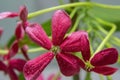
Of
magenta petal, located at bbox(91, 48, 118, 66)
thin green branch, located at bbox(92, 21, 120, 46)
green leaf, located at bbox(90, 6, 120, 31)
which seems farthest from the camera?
green leaf, located at bbox(90, 6, 120, 31)

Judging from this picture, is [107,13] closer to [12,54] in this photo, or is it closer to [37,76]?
[12,54]

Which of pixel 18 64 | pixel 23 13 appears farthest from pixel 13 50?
pixel 23 13

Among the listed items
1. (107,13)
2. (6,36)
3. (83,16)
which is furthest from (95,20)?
(6,36)

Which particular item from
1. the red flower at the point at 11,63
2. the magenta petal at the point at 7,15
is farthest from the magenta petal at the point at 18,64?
the magenta petal at the point at 7,15

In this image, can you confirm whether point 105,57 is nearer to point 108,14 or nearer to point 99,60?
point 99,60

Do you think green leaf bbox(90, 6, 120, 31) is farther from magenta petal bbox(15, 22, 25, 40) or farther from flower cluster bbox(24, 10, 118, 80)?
flower cluster bbox(24, 10, 118, 80)

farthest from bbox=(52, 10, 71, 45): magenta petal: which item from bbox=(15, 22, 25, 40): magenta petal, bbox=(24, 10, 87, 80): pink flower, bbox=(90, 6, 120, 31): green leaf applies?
bbox=(90, 6, 120, 31): green leaf
